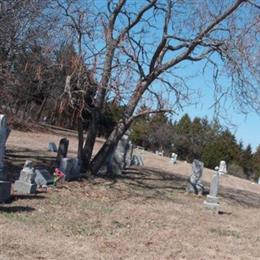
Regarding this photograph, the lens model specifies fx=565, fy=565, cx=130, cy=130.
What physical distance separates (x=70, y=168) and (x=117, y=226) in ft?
17.6

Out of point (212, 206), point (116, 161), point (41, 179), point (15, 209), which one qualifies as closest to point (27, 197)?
point (15, 209)

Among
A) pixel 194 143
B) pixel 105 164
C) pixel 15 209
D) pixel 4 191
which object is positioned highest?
pixel 194 143

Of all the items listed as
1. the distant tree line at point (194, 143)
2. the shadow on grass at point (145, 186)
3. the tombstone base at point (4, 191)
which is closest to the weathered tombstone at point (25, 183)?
the tombstone base at point (4, 191)

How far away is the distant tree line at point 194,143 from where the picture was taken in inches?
2662

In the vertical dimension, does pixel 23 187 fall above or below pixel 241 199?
below

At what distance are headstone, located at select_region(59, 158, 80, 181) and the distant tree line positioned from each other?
51.0 metres

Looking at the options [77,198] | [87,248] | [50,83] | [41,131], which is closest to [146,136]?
[41,131]

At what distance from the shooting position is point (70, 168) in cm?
1477

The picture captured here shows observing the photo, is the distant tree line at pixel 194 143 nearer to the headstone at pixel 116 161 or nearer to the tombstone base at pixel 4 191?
the headstone at pixel 116 161

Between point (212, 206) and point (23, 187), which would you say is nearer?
point (23, 187)

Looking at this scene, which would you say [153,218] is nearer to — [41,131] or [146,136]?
[41,131]

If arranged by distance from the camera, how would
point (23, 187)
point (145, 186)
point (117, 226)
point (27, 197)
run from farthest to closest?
1. point (145, 186)
2. point (23, 187)
3. point (27, 197)
4. point (117, 226)

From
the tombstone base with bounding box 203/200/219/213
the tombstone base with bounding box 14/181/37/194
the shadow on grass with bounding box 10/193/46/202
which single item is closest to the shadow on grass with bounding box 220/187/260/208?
the tombstone base with bounding box 203/200/219/213

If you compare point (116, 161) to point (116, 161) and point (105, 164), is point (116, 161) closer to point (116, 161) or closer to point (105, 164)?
point (116, 161)
